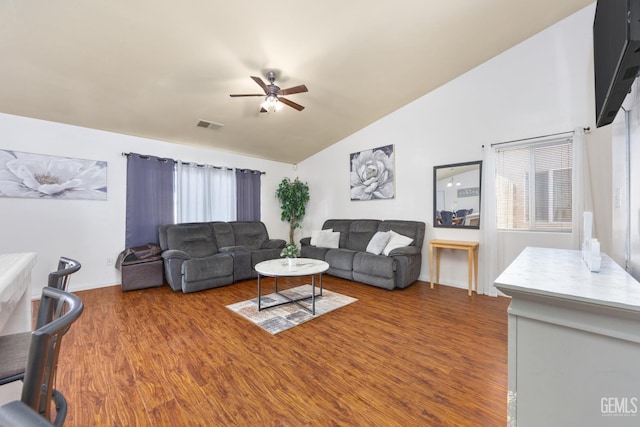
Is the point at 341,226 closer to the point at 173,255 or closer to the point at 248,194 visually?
the point at 248,194

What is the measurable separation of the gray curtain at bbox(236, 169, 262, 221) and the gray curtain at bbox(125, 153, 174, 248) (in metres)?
1.26

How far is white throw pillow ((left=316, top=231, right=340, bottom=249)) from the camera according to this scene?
486 centimetres

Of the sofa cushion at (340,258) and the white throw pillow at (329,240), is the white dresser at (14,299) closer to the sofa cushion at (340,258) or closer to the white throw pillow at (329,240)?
the sofa cushion at (340,258)

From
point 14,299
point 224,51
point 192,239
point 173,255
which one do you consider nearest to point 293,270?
point 173,255

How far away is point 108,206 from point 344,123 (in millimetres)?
4043

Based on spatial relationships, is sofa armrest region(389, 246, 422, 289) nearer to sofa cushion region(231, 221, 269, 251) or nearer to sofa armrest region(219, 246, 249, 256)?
sofa armrest region(219, 246, 249, 256)

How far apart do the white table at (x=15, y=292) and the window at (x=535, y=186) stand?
442 centimetres

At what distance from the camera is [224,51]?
8.73 ft

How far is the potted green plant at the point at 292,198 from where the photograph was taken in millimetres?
5871

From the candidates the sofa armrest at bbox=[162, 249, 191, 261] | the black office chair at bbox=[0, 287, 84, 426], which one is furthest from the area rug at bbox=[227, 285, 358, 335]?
the black office chair at bbox=[0, 287, 84, 426]

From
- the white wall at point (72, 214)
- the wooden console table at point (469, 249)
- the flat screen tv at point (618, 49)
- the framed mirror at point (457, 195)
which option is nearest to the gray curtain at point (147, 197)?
the white wall at point (72, 214)

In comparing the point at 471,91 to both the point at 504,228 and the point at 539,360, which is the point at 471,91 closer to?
the point at 504,228

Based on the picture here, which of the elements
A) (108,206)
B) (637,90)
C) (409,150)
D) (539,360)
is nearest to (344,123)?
(409,150)

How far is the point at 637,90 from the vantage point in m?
1.38
